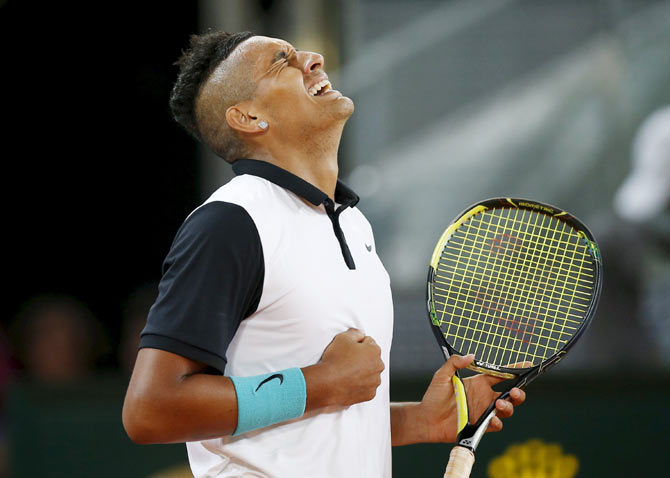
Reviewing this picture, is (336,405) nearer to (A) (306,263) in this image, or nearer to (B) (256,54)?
(A) (306,263)

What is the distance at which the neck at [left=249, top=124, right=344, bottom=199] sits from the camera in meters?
2.25

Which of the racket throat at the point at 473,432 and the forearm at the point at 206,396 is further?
the racket throat at the point at 473,432

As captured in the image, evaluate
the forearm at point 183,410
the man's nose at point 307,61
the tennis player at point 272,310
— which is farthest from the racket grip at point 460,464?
the man's nose at point 307,61

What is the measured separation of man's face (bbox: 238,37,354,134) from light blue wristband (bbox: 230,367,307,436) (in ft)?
1.92

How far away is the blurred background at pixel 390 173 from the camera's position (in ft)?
13.8

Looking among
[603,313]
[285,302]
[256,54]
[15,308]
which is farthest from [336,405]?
[15,308]

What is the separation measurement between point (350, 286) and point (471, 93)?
413 cm

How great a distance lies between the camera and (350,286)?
2115 millimetres

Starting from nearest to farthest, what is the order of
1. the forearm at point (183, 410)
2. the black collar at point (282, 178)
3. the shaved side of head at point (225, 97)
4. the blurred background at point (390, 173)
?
1. the forearm at point (183, 410)
2. the black collar at point (282, 178)
3. the shaved side of head at point (225, 97)
4. the blurred background at point (390, 173)

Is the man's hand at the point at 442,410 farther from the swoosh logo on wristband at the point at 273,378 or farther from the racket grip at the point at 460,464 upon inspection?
the swoosh logo on wristband at the point at 273,378

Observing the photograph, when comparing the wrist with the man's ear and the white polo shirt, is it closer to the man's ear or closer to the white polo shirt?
the white polo shirt

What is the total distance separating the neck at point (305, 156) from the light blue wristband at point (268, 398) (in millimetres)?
489

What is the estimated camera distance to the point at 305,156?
89.2 inches

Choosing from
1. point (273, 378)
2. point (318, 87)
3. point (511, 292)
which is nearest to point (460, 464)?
point (273, 378)
